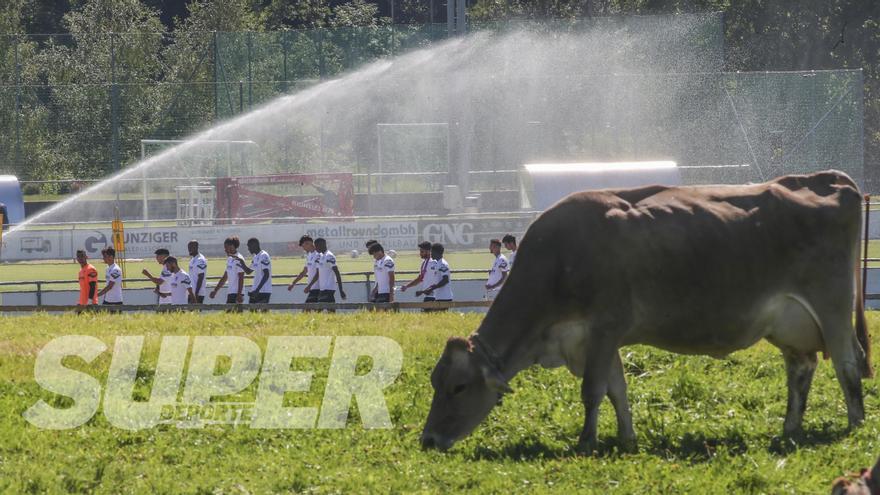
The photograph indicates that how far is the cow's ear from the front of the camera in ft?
34.3

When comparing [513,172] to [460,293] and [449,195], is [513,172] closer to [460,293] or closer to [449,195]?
[449,195]

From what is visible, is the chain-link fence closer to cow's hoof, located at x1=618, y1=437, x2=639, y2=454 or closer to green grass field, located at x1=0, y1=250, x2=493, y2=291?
green grass field, located at x1=0, y1=250, x2=493, y2=291

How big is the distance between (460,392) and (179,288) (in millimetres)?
15271

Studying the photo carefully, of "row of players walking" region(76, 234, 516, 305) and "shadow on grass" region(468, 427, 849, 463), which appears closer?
"shadow on grass" region(468, 427, 849, 463)

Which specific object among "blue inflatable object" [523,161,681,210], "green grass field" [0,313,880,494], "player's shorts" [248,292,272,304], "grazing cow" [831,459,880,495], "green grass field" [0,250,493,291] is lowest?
"green grass field" [0,250,493,291]

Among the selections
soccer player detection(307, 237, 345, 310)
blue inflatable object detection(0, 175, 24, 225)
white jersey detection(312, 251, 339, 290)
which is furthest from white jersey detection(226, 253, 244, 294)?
blue inflatable object detection(0, 175, 24, 225)

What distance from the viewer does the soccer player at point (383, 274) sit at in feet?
81.8

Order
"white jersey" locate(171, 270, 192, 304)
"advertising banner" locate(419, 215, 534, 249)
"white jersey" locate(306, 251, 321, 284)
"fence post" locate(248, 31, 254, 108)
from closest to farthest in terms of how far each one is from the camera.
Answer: "white jersey" locate(171, 270, 192, 304) < "white jersey" locate(306, 251, 321, 284) < "advertising banner" locate(419, 215, 534, 249) < "fence post" locate(248, 31, 254, 108)

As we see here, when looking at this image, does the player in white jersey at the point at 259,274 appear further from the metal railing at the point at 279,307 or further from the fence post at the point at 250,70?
the fence post at the point at 250,70

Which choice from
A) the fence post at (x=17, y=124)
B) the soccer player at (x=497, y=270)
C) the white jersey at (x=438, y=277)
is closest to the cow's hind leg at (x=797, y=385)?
the white jersey at (x=438, y=277)

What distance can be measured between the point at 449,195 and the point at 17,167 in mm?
20859

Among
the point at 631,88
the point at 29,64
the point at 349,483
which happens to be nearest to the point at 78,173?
the point at 29,64

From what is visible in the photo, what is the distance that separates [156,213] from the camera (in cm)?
5288

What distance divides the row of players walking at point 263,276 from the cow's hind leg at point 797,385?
13.5m
